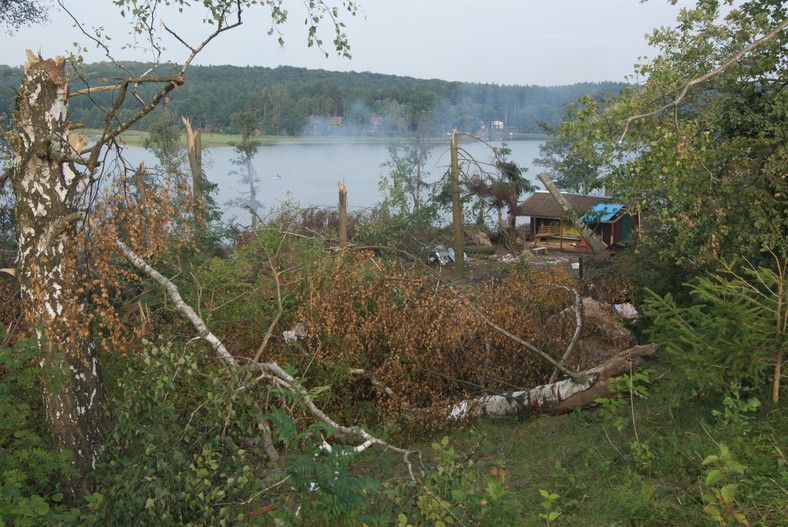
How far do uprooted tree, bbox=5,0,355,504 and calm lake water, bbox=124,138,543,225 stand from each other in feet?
79.1

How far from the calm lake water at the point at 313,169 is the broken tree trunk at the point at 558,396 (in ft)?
77.4

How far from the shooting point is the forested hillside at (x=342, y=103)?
Result: 3353cm

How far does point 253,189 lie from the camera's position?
1359 inches

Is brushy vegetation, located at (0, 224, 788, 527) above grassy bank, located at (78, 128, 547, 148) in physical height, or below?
below

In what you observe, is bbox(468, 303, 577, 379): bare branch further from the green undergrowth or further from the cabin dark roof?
the cabin dark roof

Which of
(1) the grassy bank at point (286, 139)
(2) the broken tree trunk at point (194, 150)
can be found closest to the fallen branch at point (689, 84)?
(2) the broken tree trunk at point (194, 150)

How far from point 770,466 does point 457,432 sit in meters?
3.84

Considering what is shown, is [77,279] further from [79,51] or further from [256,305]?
[256,305]

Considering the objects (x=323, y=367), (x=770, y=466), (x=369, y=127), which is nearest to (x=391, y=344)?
A: (x=323, y=367)

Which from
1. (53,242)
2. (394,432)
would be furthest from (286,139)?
(53,242)

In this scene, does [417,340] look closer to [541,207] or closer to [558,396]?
[558,396]

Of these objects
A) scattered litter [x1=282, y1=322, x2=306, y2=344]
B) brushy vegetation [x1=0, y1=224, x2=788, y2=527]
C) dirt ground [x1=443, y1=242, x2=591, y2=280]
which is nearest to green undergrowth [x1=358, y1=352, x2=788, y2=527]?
brushy vegetation [x1=0, y1=224, x2=788, y2=527]

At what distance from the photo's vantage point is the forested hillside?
33.5m

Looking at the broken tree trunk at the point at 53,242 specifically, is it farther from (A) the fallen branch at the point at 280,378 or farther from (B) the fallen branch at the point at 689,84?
(B) the fallen branch at the point at 689,84
